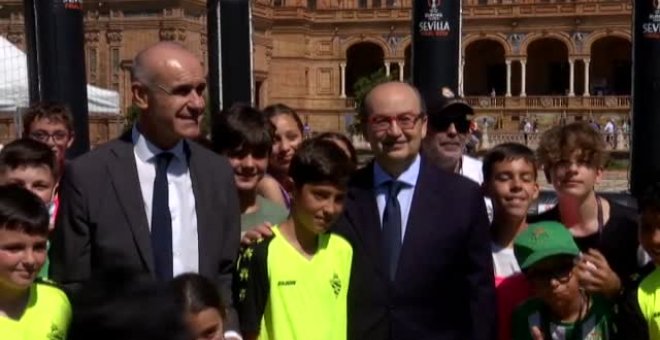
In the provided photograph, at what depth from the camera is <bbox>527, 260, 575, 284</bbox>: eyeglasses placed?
130 inches

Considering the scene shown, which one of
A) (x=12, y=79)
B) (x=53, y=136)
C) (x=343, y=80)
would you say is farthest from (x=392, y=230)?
(x=343, y=80)

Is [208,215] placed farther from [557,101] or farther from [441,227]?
[557,101]

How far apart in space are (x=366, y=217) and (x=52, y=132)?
1.69 meters

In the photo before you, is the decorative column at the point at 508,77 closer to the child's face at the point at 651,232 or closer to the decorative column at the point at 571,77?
the decorative column at the point at 571,77

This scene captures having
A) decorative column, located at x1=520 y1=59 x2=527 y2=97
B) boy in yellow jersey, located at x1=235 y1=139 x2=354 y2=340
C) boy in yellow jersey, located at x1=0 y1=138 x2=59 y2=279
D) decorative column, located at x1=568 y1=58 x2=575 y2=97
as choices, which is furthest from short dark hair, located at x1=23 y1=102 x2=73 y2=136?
decorative column, located at x1=520 y1=59 x2=527 y2=97

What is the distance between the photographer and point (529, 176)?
3721 millimetres

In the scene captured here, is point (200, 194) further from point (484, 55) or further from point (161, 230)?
point (484, 55)

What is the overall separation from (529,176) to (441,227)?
1.87ft

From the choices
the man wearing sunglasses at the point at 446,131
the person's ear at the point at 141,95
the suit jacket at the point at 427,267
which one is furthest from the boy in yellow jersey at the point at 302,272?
the man wearing sunglasses at the point at 446,131

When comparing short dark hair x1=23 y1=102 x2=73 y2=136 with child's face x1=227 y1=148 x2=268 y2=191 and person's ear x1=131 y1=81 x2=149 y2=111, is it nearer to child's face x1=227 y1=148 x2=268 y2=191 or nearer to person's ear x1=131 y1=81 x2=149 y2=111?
child's face x1=227 y1=148 x2=268 y2=191

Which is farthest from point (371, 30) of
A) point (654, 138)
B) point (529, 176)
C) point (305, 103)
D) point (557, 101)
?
point (529, 176)

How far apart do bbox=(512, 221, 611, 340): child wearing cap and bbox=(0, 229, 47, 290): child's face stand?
1.50 m

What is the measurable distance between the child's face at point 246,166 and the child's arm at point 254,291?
0.41 metres

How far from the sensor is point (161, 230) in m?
3.03
